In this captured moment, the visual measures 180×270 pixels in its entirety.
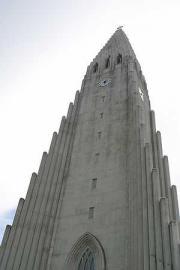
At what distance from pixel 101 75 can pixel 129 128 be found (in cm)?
1414

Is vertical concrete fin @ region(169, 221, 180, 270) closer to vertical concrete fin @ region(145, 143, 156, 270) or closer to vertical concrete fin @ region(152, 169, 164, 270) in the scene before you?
vertical concrete fin @ region(152, 169, 164, 270)

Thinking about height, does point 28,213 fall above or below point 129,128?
below

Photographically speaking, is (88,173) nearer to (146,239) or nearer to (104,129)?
(104,129)

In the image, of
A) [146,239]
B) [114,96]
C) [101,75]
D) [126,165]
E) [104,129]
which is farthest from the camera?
[101,75]

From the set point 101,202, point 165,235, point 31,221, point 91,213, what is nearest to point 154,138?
point 101,202

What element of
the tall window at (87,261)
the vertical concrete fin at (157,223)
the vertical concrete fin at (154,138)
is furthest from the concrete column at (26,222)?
the vertical concrete fin at (154,138)

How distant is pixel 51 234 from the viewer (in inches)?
968

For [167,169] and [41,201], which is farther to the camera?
[167,169]

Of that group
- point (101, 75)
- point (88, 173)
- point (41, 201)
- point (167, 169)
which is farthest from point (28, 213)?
point (101, 75)

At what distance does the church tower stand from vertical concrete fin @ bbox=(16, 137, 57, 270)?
0.07 metres

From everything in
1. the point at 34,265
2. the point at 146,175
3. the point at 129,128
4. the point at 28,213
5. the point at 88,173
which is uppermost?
the point at 129,128

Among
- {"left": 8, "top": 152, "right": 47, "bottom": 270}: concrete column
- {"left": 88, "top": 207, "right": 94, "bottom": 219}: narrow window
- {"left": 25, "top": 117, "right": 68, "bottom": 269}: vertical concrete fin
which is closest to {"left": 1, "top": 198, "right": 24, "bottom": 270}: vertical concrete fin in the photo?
{"left": 8, "top": 152, "right": 47, "bottom": 270}: concrete column

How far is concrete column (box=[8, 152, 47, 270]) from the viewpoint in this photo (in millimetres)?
23188

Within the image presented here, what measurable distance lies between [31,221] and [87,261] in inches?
227
